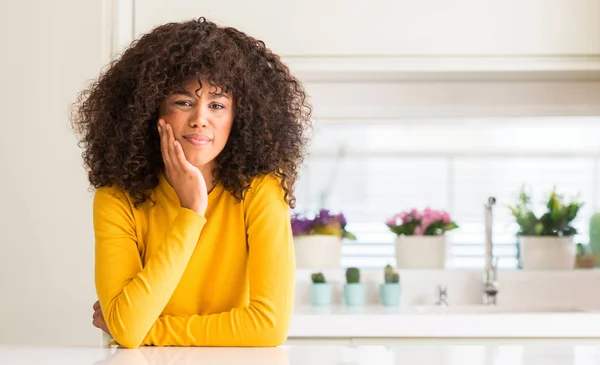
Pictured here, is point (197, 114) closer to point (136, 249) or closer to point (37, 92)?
point (136, 249)

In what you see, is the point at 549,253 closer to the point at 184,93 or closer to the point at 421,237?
the point at 421,237

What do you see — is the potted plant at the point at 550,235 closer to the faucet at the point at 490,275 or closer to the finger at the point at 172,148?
the faucet at the point at 490,275

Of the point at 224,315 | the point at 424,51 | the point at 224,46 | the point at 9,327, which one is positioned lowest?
the point at 9,327

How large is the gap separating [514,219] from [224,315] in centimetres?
185

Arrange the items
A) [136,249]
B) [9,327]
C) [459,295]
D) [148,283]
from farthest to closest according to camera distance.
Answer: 1. [459,295]
2. [9,327]
3. [136,249]
4. [148,283]

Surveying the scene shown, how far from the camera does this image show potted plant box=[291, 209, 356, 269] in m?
2.96

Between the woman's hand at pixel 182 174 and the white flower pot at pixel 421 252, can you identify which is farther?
the white flower pot at pixel 421 252

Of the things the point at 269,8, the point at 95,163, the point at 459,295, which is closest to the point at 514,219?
the point at 459,295

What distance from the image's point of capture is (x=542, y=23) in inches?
106

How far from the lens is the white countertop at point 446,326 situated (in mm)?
2387

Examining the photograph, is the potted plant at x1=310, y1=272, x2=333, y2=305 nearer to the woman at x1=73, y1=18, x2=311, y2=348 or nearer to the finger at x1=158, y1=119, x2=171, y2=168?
the woman at x1=73, y1=18, x2=311, y2=348

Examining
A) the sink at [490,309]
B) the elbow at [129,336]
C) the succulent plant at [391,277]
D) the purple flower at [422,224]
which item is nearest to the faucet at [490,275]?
the sink at [490,309]

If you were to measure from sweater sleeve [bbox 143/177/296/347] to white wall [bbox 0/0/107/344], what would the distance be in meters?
1.12

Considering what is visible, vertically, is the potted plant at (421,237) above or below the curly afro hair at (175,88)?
below
